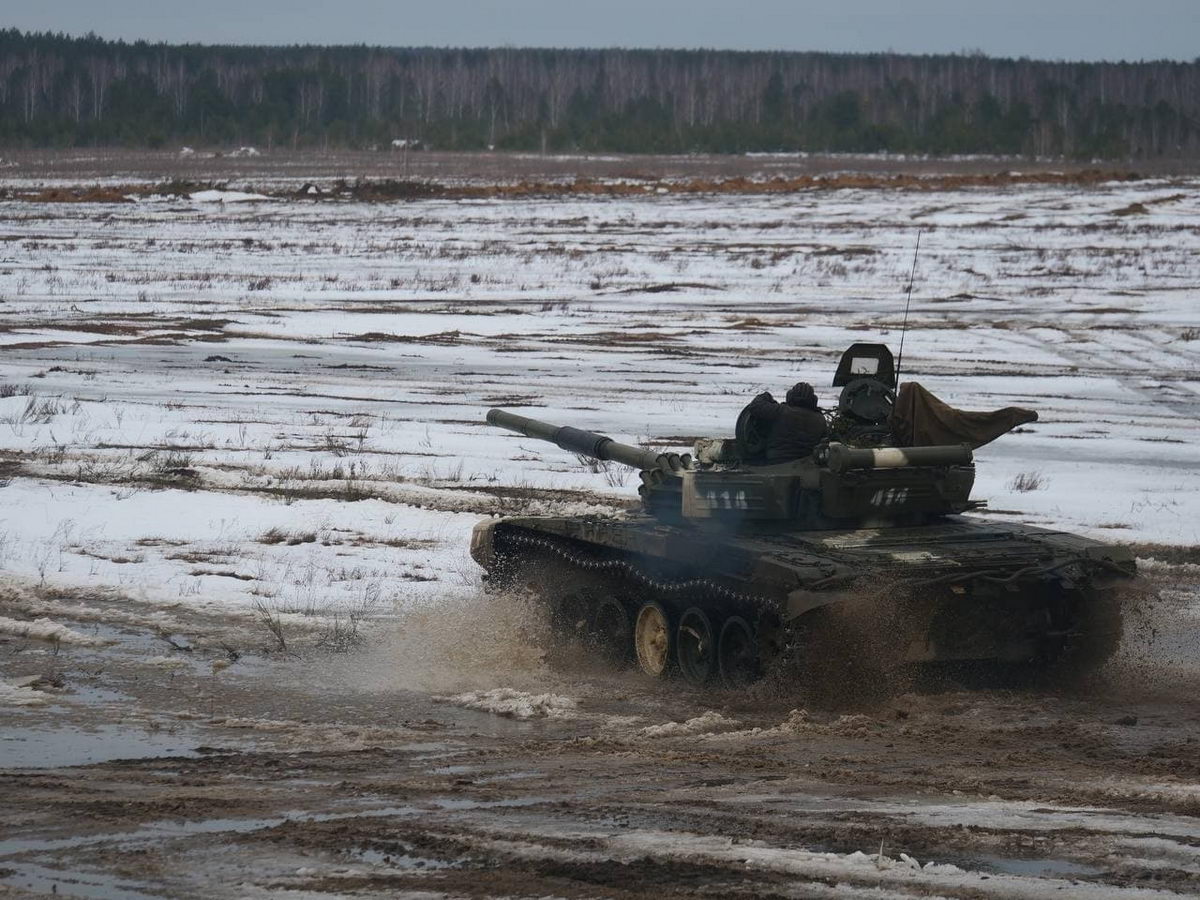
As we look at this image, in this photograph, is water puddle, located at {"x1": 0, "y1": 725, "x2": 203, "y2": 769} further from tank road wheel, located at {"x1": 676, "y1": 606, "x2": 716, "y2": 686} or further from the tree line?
the tree line

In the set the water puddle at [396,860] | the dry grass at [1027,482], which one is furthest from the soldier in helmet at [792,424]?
the dry grass at [1027,482]

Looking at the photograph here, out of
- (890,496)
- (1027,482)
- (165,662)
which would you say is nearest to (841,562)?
(890,496)

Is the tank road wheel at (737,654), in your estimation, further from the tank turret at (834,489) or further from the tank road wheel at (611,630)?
the tank road wheel at (611,630)

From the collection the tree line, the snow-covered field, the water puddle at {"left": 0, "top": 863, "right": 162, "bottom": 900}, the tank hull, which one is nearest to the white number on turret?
the tank hull

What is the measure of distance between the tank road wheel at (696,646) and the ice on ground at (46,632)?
369 cm

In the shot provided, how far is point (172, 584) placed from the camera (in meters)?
13.0

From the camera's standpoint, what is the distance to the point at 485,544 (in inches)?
500

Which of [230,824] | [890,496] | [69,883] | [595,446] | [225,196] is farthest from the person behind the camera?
[225,196]

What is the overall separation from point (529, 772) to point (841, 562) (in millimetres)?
2525

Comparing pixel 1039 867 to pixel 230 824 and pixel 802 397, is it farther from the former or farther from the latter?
pixel 802 397

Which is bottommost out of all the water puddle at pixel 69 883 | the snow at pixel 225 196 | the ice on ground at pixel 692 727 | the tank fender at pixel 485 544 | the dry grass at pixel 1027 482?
the ice on ground at pixel 692 727

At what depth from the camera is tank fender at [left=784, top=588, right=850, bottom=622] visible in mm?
9578

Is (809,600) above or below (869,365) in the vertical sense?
below

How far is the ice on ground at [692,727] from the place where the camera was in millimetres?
9430
